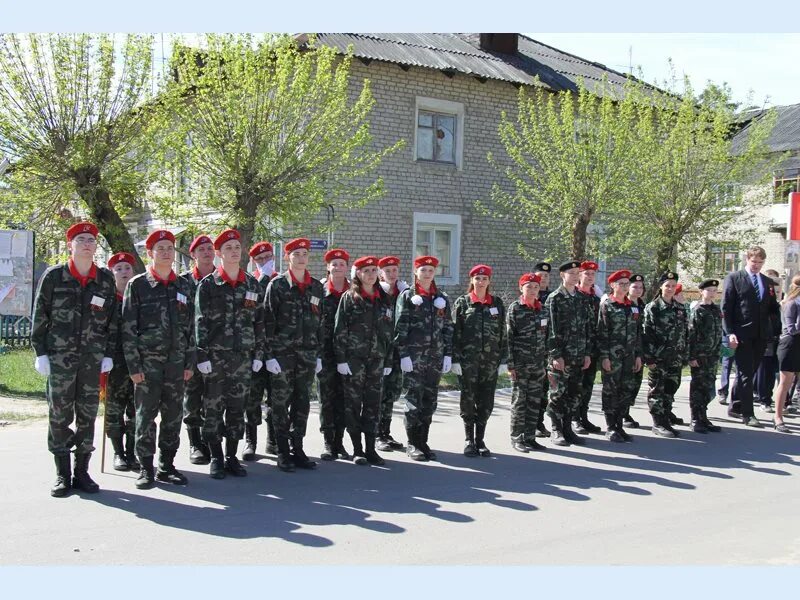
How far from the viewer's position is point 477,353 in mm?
8820

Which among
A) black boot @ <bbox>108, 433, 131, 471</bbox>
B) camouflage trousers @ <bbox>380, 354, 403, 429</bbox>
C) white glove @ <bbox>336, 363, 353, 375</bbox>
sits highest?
white glove @ <bbox>336, 363, 353, 375</bbox>

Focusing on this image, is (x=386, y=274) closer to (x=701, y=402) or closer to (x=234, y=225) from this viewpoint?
(x=701, y=402)

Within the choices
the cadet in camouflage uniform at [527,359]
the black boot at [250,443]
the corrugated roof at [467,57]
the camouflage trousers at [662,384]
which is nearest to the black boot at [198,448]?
the black boot at [250,443]

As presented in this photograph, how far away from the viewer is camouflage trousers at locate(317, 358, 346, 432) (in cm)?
866

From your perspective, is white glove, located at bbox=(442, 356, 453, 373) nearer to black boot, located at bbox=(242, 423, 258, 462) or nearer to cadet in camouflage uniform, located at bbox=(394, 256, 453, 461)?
cadet in camouflage uniform, located at bbox=(394, 256, 453, 461)

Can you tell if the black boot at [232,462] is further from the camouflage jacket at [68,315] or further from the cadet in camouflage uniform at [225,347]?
the camouflage jacket at [68,315]

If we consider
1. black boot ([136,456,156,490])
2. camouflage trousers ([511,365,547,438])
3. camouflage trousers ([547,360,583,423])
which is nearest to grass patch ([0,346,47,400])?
black boot ([136,456,156,490])

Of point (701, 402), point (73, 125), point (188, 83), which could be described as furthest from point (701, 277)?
point (73, 125)

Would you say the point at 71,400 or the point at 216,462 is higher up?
the point at 71,400

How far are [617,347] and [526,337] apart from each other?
1.51 meters

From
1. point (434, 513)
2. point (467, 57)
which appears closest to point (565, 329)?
point (434, 513)

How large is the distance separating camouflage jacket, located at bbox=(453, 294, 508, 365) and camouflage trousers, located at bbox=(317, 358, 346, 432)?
125 centimetres

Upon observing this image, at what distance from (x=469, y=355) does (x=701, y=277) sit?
52.1 feet

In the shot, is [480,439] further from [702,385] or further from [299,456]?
[702,385]
